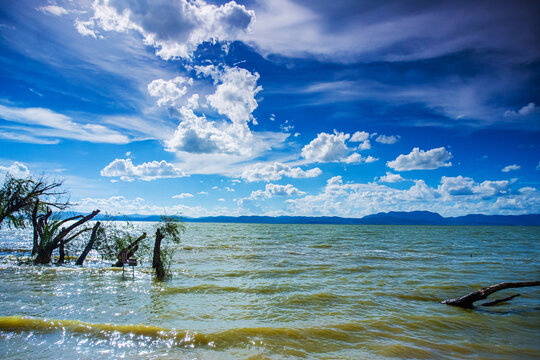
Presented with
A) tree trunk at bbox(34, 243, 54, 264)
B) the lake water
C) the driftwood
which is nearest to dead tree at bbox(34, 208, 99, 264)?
tree trunk at bbox(34, 243, 54, 264)

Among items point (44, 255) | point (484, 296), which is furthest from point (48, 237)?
point (484, 296)

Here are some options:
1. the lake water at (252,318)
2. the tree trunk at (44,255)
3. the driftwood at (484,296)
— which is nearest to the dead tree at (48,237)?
the tree trunk at (44,255)

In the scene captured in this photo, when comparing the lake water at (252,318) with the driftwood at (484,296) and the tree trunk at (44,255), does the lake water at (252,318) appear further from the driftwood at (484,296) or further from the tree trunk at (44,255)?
the tree trunk at (44,255)

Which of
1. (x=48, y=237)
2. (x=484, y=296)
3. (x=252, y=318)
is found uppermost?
(x=48, y=237)

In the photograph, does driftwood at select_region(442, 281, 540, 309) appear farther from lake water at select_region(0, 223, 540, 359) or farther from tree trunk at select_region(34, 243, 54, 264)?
tree trunk at select_region(34, 243, 54, 264)

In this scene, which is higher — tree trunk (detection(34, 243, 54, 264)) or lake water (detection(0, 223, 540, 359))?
tree trunk (detection(34, 243, 54, 264))

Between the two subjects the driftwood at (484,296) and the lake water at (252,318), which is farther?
the driftwood at (484,296)

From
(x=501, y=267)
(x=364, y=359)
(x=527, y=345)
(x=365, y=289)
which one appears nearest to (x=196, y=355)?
(x=364, y=359)

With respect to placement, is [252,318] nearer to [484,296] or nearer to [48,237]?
[484,296]

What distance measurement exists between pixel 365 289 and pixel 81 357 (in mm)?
14769

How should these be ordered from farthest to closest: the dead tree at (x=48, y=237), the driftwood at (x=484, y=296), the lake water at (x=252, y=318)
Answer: the dead tree at (x=48, y=237), the driftwood at (x=484, y=296), the lake water at (x=252, y=318)

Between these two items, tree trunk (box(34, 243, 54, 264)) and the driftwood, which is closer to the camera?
the driftwood

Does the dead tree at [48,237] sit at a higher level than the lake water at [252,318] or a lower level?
higher

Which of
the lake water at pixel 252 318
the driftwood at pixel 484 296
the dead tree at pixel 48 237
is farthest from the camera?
the dead tree at pixel 48 237
